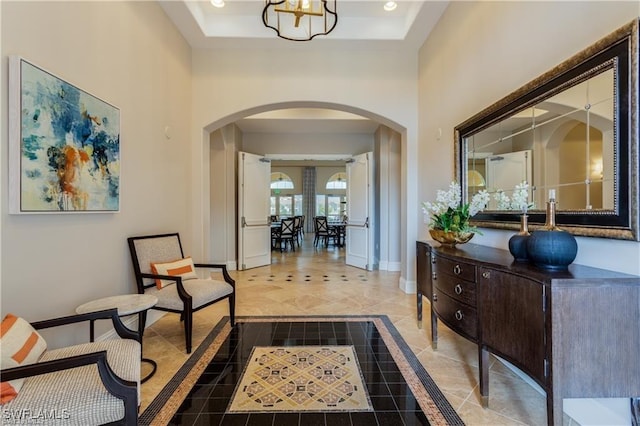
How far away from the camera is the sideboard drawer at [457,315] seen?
1887 millimetres

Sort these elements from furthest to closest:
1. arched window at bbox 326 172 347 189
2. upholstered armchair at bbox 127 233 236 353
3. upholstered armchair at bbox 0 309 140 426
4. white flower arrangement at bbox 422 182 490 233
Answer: arched window at bbox 326 172 347 189 → upholstered armchair at bbox 127 233 236 353 → white flower arrangement at bbox 422 182 490 233 → upholstered armchair at bbox 0 309 140 426

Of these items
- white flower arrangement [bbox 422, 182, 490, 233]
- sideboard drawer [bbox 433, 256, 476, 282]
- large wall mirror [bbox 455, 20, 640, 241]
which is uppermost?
large wall mirror [bbox 455, 20, 640, 241]

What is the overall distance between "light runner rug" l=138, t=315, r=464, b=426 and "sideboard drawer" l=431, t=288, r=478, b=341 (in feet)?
1.49

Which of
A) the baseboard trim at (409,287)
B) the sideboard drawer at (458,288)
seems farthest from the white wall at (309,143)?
the sideboard drawer at (458,288)

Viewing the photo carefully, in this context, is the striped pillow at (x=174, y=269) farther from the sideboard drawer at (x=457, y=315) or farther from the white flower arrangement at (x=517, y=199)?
the white flower arrangement at (x=517, y=199)

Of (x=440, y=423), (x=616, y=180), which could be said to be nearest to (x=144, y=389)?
(x=440, y=423)

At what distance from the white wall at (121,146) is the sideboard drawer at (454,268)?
9.14ft

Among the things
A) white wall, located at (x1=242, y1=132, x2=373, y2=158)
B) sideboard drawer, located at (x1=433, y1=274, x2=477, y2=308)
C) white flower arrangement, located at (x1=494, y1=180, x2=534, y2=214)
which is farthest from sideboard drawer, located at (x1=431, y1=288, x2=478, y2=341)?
white wall, located at (x1=242, y1=132, x2=373, y2=158)

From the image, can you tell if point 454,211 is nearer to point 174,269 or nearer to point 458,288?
point 458,288

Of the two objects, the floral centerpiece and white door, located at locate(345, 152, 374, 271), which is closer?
the floral centerpiece

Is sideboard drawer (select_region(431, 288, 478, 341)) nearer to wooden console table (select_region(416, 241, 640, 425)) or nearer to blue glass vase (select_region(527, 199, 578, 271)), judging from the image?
wooden console table (select_region(416, 241, 640, 425))

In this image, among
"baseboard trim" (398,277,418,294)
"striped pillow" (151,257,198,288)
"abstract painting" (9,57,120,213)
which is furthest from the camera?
"baseboard trim" (398,277,418,294)

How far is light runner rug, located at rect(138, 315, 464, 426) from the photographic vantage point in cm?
175

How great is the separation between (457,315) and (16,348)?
8.12ft
